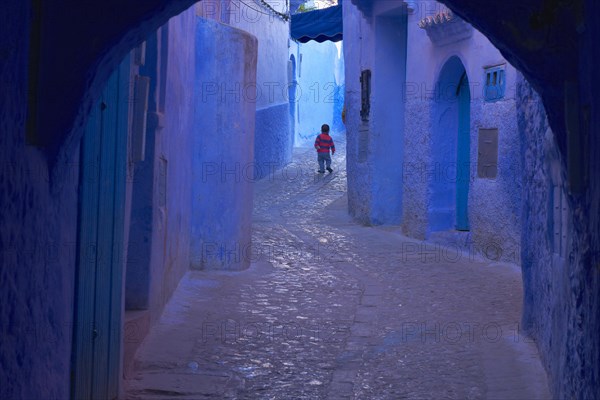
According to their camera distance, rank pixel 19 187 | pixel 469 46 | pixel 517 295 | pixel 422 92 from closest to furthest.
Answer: pixel 19 187 → pixel 517 295 → pixel 469 46 → pixel 422 92

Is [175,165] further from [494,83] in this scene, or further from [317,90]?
[317,90]

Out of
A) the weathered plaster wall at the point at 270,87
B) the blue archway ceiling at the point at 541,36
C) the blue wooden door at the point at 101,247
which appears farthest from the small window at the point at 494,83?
the weathered plaster wall at the point at 270,87

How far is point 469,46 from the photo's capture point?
10.0 meters

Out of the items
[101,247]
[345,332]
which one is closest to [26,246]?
[101,247]

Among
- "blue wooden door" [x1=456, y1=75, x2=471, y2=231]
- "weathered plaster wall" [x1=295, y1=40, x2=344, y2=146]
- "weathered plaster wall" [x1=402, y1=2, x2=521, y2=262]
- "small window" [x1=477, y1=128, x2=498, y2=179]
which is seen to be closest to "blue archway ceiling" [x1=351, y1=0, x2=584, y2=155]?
"weathered plaster wall" [x1=402, y1=2, x2=521, y2=262]

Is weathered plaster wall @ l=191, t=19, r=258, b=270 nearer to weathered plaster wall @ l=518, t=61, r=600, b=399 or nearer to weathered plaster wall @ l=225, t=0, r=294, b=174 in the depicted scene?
weathered plaster wall @ l=518, t=61, r=600, b=399

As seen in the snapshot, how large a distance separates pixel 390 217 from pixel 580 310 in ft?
32.9

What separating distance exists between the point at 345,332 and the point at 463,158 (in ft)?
18.4

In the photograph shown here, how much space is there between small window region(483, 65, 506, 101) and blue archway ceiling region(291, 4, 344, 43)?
7.78 metres

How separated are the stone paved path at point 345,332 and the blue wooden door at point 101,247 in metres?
0.52

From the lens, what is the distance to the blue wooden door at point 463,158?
1102 centimetres

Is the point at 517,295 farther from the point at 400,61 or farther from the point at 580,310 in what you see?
the point at 400,61

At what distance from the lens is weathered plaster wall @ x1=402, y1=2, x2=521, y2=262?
8992 millimetres

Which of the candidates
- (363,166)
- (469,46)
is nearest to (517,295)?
(469,46)
